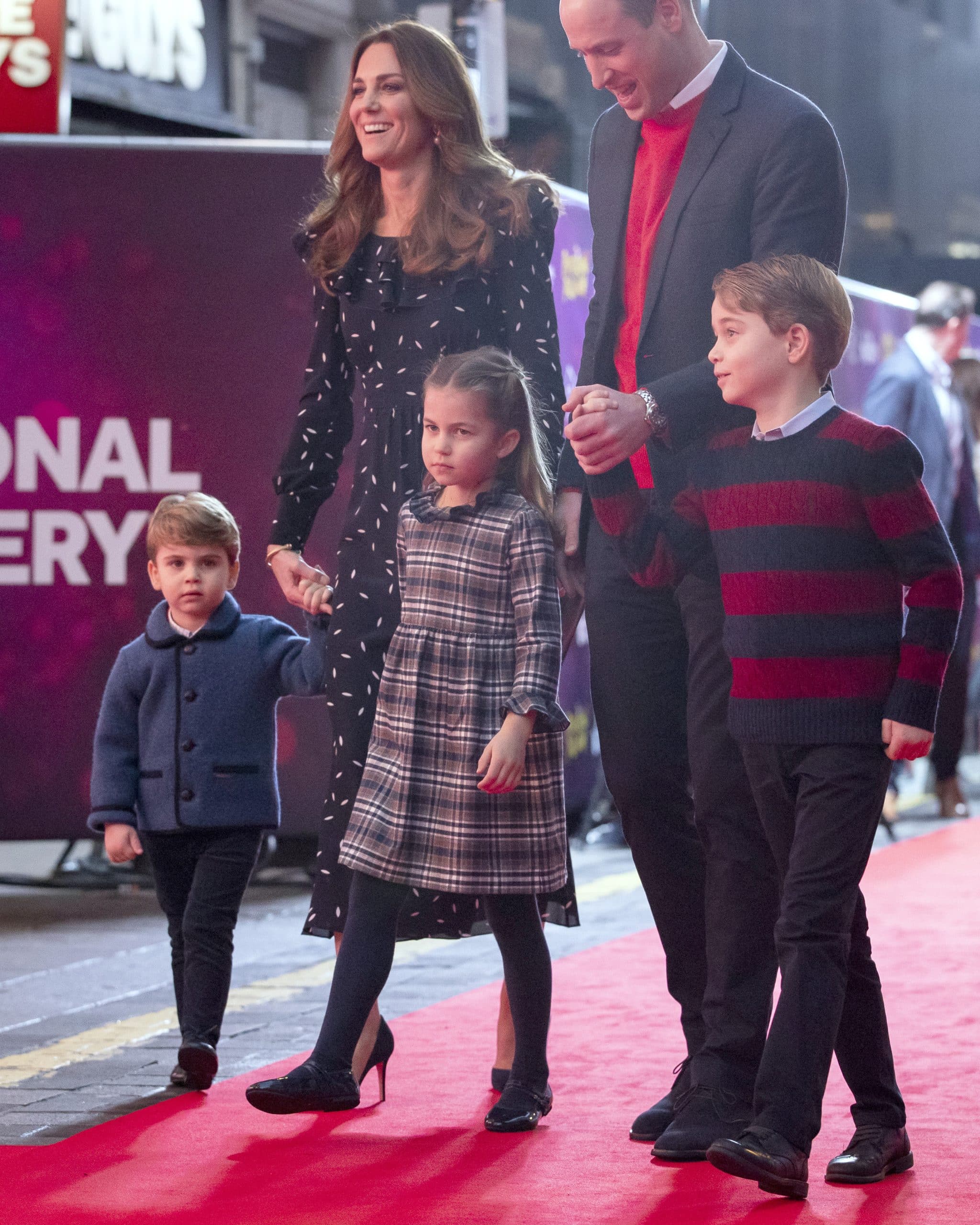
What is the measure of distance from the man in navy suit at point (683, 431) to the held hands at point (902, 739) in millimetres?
317

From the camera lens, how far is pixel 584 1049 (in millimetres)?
4504

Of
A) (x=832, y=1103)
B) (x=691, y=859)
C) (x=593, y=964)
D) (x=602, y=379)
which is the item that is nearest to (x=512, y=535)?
(x=602, y=379)

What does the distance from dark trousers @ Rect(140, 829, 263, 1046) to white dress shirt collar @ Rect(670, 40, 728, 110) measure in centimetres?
166

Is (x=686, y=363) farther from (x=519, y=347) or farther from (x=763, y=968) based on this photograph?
(x=763, y=968)

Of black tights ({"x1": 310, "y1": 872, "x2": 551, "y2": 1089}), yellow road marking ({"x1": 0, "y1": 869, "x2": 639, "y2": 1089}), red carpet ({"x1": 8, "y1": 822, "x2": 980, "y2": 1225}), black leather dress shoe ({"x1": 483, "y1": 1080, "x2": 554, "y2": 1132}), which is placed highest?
black tights ({"x1": 310, "y1": 872, "x2": 551, "y2": 1089})

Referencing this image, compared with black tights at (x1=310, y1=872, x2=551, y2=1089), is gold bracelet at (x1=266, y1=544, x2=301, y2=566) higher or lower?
higher

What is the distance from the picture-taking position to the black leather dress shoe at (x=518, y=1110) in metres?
3.74

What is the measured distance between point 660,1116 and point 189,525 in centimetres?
151

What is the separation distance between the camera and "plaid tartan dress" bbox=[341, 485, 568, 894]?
3693 mm

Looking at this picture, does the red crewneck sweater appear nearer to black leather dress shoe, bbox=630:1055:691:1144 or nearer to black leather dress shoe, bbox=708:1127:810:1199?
black leather dress shoe, bbox=630:1055:691:1144

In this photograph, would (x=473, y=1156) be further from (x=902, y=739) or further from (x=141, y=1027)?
(x=141, y=1027)

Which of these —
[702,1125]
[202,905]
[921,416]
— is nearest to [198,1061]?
[202,905]

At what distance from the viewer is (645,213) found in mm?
3664

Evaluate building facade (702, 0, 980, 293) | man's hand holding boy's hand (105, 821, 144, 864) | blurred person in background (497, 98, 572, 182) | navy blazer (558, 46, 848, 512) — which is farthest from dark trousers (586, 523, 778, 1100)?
building facade (702, 0, 980, 293)
